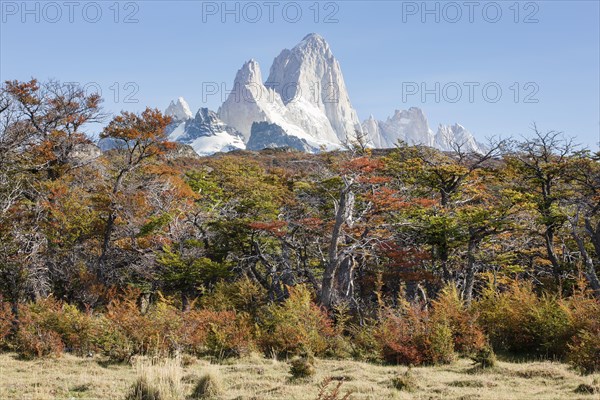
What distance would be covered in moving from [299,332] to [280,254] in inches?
324

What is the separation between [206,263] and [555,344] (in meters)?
11.9

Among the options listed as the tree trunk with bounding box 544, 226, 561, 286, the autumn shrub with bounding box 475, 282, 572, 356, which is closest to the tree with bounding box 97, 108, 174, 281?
the autumn shrub with bounding box 475, 282, 572, 356

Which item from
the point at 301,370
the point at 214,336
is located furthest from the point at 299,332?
the point at 301,370

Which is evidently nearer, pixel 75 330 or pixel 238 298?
pixel 75 330

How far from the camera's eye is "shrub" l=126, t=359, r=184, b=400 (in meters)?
7.20

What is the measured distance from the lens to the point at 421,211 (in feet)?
52.1

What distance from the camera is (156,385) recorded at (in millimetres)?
7316

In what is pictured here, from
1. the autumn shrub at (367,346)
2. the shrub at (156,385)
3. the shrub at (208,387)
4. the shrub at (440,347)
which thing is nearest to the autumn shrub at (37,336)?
the shrub at (156,385)

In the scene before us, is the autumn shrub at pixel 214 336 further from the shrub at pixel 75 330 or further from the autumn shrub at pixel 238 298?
the autumn shrub at pixel 238 298

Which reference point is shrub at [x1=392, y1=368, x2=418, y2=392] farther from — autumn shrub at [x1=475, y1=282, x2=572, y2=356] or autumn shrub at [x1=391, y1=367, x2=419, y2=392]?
autumn shrub at [x1=475, y1=282, x2=572, y2=356]

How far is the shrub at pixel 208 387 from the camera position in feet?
25.4

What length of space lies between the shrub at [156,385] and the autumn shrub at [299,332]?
14.5 ft

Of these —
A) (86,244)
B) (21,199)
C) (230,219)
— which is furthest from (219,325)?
(21,199)

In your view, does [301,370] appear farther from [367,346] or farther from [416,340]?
[367,346]
